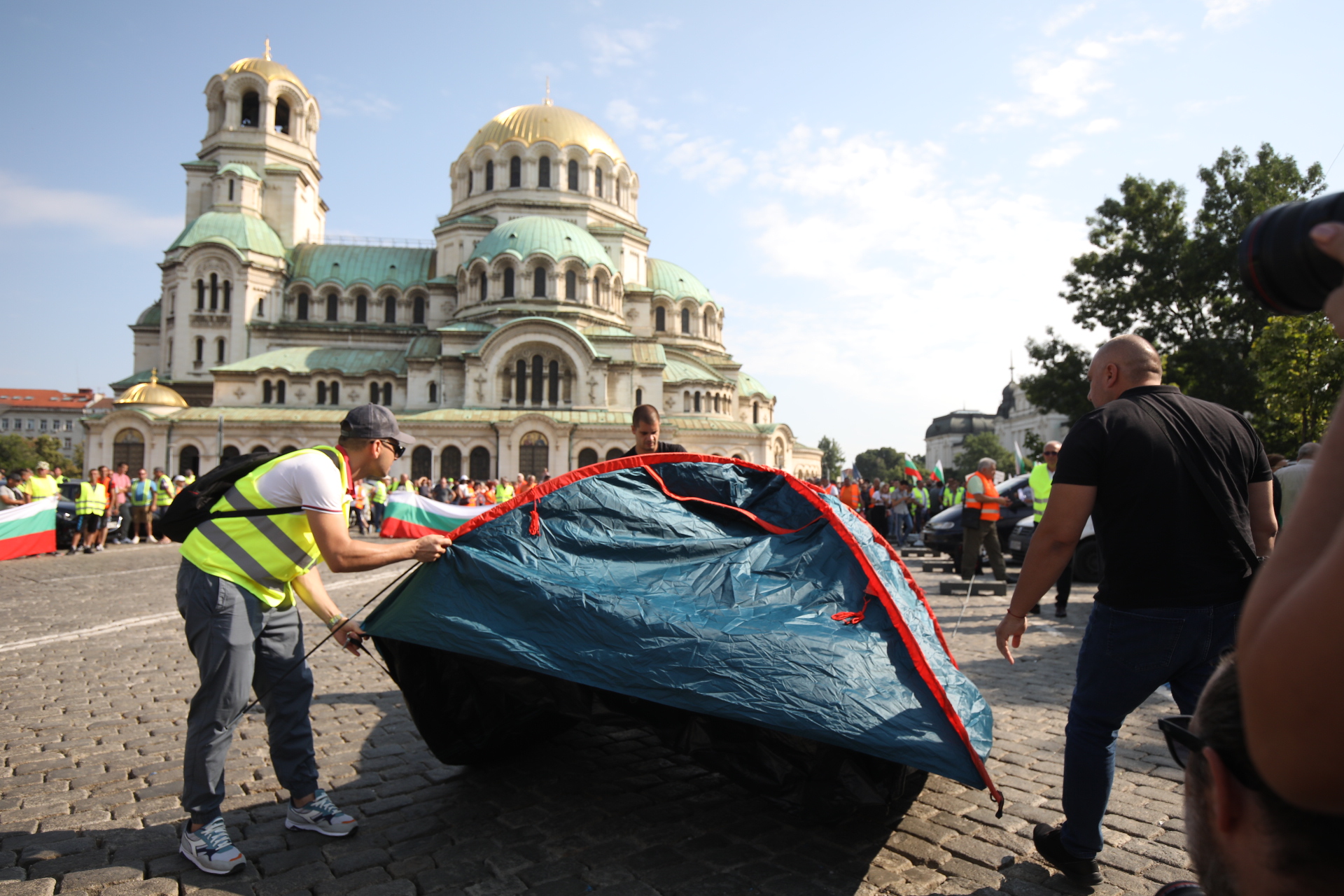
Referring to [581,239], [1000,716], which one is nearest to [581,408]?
[581,239]

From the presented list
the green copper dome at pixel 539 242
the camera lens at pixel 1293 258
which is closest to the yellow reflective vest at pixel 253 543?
the camera lens at pixel 1293 258

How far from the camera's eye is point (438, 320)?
49.6 metres

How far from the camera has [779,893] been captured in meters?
3.03

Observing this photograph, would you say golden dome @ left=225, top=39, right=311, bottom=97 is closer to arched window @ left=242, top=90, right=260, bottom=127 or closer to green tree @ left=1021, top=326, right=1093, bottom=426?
arched window @ left=242, top=90, right=260, bottom=127

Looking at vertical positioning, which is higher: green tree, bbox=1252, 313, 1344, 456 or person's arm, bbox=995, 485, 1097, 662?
green tree, bbox=1252, 313, 1344, 456

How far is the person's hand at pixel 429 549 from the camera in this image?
3621 millimetres

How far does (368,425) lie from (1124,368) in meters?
3.27

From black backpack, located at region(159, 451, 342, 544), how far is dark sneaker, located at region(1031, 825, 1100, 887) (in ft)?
10.9

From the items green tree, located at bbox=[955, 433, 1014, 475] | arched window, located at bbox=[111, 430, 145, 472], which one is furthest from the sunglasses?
green tree, located at bbox=[955, 433, 1014, 475]

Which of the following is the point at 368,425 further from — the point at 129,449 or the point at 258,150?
the point at 258,150

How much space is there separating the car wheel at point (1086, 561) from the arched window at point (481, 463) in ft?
109

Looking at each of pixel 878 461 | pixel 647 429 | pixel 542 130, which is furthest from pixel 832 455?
pixel 647 429

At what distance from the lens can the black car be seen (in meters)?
14.1

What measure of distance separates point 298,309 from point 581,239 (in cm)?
1806
